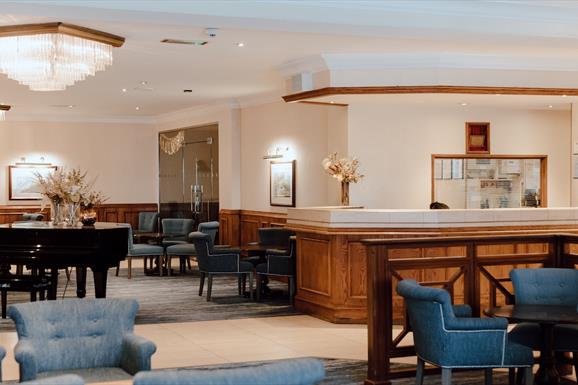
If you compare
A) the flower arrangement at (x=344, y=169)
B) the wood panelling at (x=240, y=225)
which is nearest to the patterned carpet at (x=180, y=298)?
the wood panelling at (x=240, y=225)

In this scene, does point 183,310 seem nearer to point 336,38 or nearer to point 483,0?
point 336,38

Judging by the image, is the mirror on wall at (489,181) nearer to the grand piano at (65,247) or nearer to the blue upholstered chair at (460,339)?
the grand piano at (65,247)

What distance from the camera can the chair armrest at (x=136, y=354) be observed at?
4.86 m

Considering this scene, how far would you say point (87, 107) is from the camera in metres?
15.5

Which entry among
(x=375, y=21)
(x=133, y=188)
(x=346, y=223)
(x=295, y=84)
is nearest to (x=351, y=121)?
(x=295, y=84)

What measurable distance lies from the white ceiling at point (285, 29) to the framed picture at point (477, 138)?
118 centimetres

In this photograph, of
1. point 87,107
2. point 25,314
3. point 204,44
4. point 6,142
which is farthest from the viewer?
point 6,142

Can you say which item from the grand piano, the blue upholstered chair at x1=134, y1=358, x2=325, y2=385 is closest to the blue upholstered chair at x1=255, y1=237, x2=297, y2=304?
the grand piano

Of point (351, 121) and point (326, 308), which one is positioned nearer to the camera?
point (326, 308)

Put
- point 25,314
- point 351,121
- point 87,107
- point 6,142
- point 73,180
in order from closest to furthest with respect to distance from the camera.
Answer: point 25,314, point 73,180, point 351,121, point 87,107, point 6,142

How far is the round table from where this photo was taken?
18.3 feet

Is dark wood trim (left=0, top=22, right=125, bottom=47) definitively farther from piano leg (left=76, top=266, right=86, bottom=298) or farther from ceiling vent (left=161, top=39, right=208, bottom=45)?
piano leg (left=76, top=266, right=86, bottom=298)

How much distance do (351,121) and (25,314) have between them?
21.9ft

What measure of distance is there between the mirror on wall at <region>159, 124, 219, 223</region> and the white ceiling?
12.9 ft
